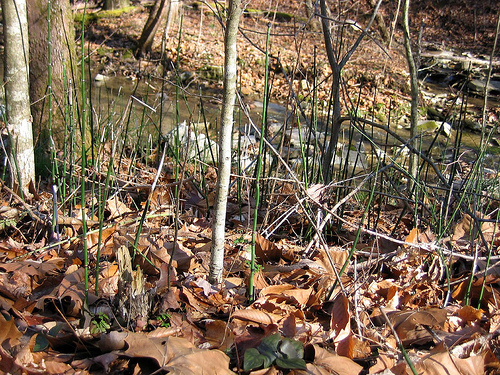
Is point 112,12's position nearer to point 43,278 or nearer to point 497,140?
point 497,140

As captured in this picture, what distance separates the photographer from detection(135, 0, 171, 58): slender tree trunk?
375 inches

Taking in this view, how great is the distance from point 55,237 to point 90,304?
60 cm

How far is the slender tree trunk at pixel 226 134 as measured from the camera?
137 centimetres

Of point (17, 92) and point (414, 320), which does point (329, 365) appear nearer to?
point (414, 320)

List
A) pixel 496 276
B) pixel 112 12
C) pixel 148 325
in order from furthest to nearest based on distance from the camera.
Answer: pixel 112 12 < pixel 496 276 < pixel 148 325

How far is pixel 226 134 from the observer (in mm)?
1471

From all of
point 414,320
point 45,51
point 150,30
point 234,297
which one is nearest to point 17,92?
point 45,51

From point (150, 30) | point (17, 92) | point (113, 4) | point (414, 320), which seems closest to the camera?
point (414, 320)

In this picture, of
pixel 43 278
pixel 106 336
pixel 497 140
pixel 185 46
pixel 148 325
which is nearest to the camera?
pixel 106 336

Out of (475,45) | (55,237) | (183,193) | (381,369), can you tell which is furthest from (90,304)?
(475,45)

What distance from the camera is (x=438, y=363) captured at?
1.41 meters

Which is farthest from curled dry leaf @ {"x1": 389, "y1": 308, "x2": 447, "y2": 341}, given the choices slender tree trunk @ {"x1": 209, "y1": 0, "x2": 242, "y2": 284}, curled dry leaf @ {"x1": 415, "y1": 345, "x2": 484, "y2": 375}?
slender tree trunk @ {"x1": 209, "y1": 0, "x2": 242, "y2": 284}

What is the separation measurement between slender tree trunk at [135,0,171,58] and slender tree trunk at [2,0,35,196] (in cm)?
769

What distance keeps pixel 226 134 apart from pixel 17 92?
50.9 inches
